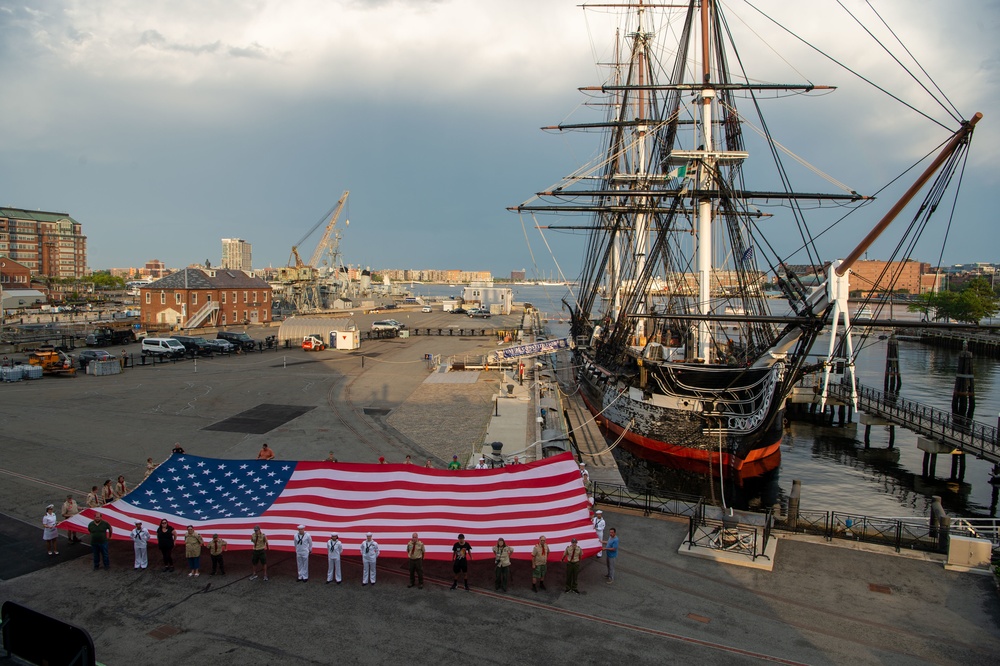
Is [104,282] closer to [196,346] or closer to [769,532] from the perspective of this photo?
[196,346]

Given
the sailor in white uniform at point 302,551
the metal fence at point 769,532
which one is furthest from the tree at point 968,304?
the sailor in white uniform at point 302,551

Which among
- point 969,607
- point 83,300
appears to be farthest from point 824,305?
point 83,300

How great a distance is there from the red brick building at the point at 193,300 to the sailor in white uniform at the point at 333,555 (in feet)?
216

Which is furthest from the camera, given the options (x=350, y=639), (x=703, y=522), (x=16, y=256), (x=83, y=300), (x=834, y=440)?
(x=16, y=256)

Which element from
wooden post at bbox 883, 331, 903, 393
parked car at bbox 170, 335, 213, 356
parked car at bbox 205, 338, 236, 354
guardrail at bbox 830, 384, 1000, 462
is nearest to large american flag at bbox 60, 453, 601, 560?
guardrail at bbox 830, 384, 1000, 462

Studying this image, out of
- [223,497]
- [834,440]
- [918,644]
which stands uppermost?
[223,497]

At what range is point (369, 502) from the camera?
1445cm

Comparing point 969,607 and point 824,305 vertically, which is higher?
point 824,305

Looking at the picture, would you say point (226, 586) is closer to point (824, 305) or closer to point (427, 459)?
point (427, 459)

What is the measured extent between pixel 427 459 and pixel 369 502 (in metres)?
7.89

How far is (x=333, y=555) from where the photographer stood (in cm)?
1284

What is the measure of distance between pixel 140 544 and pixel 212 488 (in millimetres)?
2200

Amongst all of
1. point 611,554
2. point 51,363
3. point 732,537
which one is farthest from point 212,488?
point 51,363

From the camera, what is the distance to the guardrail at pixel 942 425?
28.4 metres
